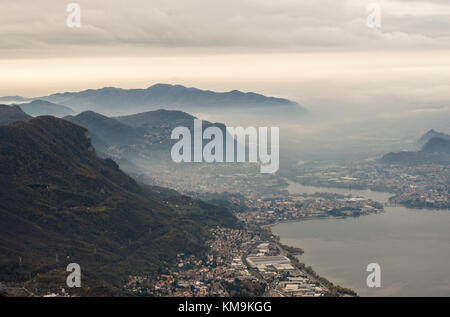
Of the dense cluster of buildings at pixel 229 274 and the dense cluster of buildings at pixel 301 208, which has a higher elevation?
the dense cluster of buildings at pixel 301 208

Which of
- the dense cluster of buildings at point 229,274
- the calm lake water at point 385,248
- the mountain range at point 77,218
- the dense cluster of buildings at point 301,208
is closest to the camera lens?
the mountain range at point 77,218

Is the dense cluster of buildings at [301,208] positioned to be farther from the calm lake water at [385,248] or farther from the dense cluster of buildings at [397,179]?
the dense cluster of buildings at [397,179]

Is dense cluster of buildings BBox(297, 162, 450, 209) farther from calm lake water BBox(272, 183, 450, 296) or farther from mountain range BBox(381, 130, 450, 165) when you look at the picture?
calm lake water BBox(272, 183, 450, 296)

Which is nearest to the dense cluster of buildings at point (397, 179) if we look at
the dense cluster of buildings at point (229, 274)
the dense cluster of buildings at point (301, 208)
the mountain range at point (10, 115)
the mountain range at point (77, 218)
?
the dense cluster of buildings at point (301, 208)

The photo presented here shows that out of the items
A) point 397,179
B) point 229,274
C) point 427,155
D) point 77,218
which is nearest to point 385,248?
point 229,274
